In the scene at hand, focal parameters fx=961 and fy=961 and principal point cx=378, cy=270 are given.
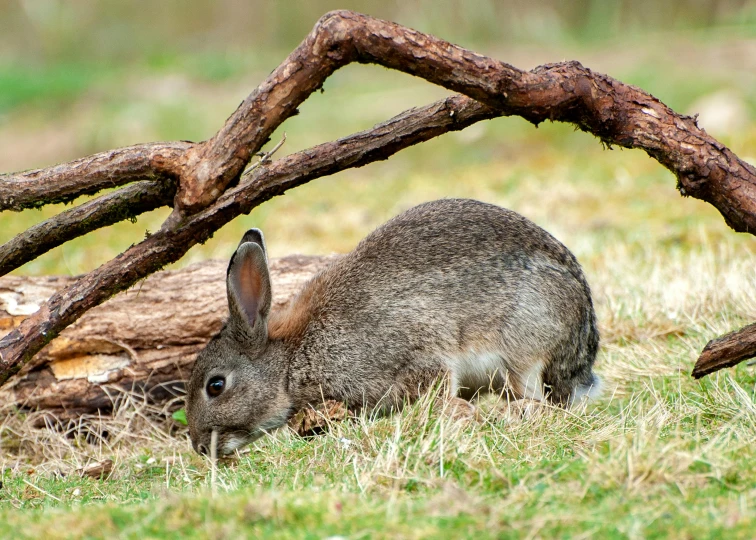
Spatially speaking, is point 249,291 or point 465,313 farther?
point 249,291

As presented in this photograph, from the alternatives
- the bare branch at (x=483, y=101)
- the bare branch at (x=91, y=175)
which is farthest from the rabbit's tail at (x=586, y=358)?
the bare branch at (x=91, y=175)

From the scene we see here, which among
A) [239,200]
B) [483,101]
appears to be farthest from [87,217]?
[483,101]

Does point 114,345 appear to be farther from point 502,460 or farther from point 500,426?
point 502,460

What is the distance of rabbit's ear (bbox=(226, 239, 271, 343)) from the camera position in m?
5.48

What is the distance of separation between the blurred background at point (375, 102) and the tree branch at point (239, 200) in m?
3.75

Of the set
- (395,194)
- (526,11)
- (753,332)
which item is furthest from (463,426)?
(526,11)

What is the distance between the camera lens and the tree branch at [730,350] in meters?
4.53

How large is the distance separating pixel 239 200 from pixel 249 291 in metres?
1.07

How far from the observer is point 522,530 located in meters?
3.12

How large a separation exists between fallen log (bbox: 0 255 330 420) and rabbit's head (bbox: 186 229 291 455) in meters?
0.63

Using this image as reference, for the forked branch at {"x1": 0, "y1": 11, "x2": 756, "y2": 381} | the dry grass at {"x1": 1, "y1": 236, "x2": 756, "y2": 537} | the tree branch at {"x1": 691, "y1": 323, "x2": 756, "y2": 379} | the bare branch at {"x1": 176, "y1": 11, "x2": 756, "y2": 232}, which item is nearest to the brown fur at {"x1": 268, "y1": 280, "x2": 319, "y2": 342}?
the dry grass at {"x1": 1, "y1": 236, "x2": 756, "y2": 537}

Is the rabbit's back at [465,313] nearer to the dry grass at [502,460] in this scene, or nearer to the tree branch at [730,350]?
the dry grass at [502,460]

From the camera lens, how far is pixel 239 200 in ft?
15.5

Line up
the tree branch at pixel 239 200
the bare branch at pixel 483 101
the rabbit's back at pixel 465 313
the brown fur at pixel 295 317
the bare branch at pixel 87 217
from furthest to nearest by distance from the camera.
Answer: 1. the brown fur at pixel 295 317
2. the rabbit's back at pixel 465 313
3. the bare branch at pixel 87 217
4. the tree branch at pixel 239 200
5. the bare branch at pixel 483 101
